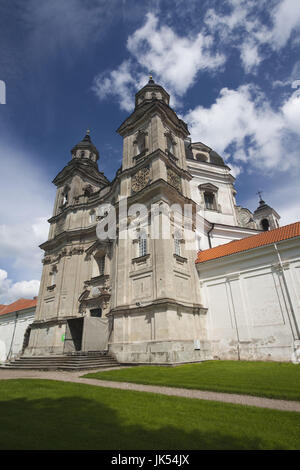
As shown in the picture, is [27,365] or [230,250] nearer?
[27,365]

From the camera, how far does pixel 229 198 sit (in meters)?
29.7

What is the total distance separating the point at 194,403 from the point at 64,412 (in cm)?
273

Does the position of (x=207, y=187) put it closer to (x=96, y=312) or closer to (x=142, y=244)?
(x=142, y=244)

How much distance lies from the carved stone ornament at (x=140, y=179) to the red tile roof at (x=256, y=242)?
7.13 metres

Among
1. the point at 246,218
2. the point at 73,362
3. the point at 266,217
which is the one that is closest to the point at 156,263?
the point at 73,362

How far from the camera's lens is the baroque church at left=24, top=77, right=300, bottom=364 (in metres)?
→ 14.7

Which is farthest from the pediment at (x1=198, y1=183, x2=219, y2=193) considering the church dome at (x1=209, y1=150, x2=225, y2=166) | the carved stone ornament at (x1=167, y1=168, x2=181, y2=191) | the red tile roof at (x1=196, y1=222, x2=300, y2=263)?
the red tile roof at (x1=196, y1=222, x2=300, y2=263)

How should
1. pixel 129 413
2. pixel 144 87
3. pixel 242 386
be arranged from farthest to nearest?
pixel 144 87, pixel 242 386, pixel 129 413

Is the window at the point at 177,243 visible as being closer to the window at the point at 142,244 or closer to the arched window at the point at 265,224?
the window at the point at 142,244

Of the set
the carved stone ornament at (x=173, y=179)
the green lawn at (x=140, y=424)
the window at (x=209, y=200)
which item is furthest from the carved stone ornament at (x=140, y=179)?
the green lawn at (x=140, y=424)

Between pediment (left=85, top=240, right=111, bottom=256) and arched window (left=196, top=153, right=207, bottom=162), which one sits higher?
arched window (left=196, top=153, right=207, bottom=162)

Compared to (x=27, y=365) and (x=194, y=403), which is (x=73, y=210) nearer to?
(x=27, y=365)

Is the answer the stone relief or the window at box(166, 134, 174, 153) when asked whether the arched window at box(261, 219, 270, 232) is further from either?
the window at box(166, 134, 174, 153)
